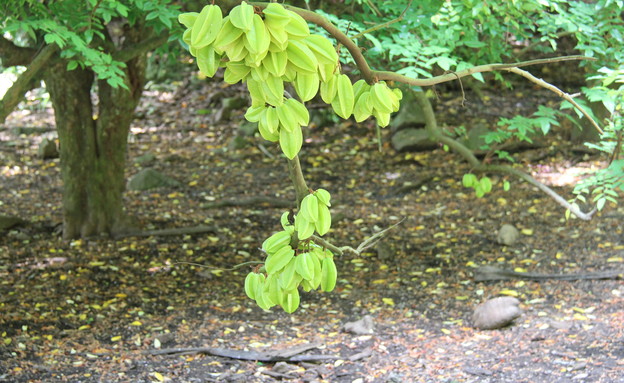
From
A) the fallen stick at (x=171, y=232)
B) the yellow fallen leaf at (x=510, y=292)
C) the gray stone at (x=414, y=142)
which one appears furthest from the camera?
the gray stone at (x=414, y=142)

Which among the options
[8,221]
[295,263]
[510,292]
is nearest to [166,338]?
[510,292]

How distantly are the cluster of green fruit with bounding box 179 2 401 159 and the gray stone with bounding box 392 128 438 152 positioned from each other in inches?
258

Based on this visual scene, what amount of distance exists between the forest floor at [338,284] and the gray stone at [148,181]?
166 mm

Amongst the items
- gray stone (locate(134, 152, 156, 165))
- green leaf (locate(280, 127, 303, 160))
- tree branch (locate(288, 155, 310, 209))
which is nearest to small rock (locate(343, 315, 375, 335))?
tree branch (locate(288, 155, 310, 209))

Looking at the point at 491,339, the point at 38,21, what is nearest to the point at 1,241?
the point at 38,21

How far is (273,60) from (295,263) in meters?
0.48

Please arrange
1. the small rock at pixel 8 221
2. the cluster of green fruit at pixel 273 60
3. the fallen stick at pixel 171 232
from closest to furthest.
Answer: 1. the cluster of green fruit at pixel 273 60
2. the fallen stick at pixel 171 232
3. the small rock at pixel 8 221

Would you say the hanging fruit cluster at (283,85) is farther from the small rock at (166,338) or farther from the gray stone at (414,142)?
the gray stone at (414,142)

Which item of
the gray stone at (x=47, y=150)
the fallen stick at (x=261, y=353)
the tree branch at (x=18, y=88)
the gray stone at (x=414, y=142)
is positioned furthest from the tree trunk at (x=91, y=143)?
the gray stone at (x=414, y=142)

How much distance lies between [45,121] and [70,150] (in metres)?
4.45

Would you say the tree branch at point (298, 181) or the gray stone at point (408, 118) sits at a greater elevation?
the tree branch at point (298, 181)

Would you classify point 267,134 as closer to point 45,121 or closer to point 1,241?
point 1,241

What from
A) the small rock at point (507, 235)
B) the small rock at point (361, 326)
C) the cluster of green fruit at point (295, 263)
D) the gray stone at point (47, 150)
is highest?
the cluster of green fruit at point (295, 263)

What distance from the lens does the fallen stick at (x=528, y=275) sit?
17.0ft
